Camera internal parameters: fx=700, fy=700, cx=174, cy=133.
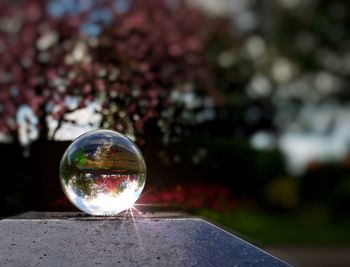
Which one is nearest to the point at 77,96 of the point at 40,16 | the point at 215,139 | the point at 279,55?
the point at 215,139

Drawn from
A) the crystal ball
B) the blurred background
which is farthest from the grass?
the crystal ball

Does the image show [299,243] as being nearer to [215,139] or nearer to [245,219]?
[245,219]

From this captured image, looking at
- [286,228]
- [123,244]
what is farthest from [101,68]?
[286,228]

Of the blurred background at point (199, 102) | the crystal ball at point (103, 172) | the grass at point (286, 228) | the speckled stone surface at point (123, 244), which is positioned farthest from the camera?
the grass at point (286, 228)

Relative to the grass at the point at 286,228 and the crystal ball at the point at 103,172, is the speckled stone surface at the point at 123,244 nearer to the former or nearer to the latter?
the crystal ball at the point at 103,172

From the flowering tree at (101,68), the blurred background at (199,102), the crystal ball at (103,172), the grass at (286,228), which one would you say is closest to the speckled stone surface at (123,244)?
the crystal ball at (103,172)

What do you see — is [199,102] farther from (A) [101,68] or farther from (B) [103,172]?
(B) [103,172]
